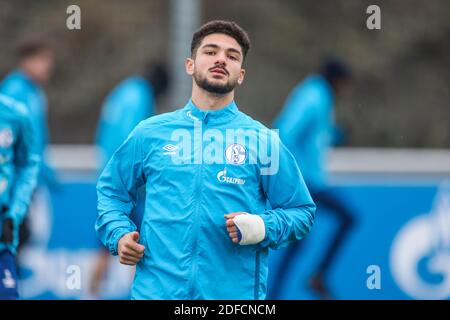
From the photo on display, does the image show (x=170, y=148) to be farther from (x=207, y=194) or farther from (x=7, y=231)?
(x=7, y=231)

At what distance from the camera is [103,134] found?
11305 mm

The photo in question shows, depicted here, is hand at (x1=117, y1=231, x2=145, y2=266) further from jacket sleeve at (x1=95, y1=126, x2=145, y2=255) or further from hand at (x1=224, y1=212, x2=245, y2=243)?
hand at (x1=224, y1=212, x2=245, y2=243)

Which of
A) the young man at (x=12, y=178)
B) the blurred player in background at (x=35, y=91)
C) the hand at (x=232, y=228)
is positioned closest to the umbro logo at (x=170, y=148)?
the hand at (x=232, y=228)

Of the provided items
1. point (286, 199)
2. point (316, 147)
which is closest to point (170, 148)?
point (286, 199)

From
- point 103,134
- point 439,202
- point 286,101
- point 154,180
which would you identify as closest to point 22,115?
point 154,180

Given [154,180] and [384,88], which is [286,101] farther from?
[154,180]

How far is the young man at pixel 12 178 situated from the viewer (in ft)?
21.8

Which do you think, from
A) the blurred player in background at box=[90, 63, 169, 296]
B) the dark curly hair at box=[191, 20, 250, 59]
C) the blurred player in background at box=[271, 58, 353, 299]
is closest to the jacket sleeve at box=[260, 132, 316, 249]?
the dark curly hair at box=[191, 20, 250, 59]

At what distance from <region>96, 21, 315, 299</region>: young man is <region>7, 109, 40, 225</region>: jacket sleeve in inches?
52.7

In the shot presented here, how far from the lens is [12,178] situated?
23.0 feet

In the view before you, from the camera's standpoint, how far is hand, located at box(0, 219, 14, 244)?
6.70 m

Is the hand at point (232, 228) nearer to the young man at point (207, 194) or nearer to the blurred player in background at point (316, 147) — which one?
the young man at point (207, 194)

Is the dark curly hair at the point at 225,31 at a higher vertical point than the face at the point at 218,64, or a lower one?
higher

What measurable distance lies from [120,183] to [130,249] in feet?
1.29
